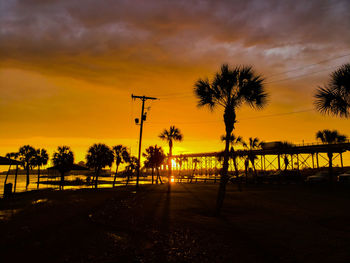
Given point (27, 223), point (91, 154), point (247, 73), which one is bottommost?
point (27, 223)

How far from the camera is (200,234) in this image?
29.8 ft

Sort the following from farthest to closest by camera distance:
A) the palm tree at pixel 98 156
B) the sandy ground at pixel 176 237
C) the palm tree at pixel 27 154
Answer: the palm tree at pixel 27 154 → the palm tree at pixel 98 156 → the sandy ground at pixel 176 237

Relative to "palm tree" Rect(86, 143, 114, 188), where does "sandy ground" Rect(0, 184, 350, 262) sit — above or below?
below

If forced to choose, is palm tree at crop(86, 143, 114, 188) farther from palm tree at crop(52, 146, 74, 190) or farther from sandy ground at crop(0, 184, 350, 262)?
Answer: sandy ground at crop(0, 184, 350, 262)

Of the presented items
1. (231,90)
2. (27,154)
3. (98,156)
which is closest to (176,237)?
(231,90)

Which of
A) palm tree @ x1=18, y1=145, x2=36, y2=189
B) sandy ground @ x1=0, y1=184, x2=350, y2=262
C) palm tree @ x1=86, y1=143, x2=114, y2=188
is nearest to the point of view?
sandy ground @ x1=0, y1=184, x2=350, y2=262

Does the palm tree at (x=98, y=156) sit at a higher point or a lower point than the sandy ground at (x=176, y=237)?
higher

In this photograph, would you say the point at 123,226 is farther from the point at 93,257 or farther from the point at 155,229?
the point at 93,257

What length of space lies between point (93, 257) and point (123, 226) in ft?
12.6

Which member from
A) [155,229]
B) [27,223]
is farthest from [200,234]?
[27,223]

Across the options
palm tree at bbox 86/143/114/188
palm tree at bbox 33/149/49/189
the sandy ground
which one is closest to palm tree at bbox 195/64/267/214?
the sandy ground

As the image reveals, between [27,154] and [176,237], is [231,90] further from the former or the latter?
[27,154]

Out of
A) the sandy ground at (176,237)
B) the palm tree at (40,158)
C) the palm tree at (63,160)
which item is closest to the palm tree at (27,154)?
the palm tree at (40,158)

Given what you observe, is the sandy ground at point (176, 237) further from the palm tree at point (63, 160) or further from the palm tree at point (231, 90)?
the palm tree at point (63, 160)
